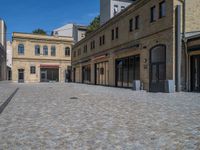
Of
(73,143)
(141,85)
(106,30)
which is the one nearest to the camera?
(73,143)

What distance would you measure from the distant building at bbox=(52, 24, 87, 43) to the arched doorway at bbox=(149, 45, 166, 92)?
35257 mm

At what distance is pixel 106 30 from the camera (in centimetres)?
2958

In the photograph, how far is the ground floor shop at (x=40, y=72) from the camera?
46.6 meters

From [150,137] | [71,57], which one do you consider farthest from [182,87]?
[71,57]

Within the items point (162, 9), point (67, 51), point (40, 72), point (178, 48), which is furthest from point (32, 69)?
point (178, 48)

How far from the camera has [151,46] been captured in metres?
19.7

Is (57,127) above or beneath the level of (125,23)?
beneath

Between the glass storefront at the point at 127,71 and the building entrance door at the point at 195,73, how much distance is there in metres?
5.63

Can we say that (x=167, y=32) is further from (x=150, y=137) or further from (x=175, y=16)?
(x=150, y=137)

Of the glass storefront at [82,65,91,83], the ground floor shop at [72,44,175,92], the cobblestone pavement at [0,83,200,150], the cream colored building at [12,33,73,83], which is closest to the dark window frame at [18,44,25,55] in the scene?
the cream colored building at [12,33,73,83]

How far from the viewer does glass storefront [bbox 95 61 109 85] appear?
2953 cm

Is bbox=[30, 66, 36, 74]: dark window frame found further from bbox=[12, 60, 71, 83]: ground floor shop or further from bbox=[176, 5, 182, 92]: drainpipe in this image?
bbox=[176, 5, 182, 92]: drainpipe

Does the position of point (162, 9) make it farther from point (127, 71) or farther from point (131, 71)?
point (127, 71)

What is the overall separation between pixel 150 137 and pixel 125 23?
66.2 ft
